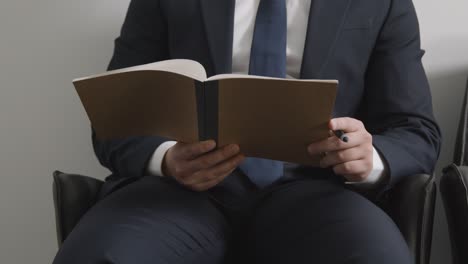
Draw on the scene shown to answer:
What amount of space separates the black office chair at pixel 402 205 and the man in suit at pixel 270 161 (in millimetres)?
31

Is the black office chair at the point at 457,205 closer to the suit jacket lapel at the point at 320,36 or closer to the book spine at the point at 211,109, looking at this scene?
the suit jacket lapel at the point at 320,36

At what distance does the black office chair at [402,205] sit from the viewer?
91cm

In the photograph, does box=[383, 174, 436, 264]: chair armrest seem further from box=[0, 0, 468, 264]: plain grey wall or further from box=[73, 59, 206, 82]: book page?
box=[0, 0, 468, 264]: plain grey wall

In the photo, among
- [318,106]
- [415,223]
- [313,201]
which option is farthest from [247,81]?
[415,223]

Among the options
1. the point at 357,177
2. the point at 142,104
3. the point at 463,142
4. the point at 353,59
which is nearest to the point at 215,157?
the point at 142,104

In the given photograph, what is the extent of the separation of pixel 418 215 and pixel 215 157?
0.33m

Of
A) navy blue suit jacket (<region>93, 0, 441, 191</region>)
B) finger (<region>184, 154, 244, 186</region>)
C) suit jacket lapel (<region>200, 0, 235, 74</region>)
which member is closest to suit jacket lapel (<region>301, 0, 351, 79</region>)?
navy blue suit jacket (<region>93, 0, 441, 191</region>)

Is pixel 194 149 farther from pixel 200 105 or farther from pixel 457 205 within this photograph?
pixel 457 205

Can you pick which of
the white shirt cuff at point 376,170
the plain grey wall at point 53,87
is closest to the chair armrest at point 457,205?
the white shirt cuff at point 376,170

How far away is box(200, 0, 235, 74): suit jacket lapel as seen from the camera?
1072 millimetres

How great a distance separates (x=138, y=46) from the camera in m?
1.16

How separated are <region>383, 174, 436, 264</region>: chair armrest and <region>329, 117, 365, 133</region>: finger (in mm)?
135

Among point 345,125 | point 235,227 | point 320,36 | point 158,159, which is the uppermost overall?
point 320,36

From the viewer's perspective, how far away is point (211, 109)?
0.82 meters
